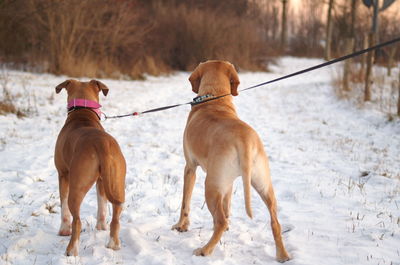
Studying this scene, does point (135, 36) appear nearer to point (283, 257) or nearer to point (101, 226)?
point (101, 226)

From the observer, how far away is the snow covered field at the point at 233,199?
10.7 feet

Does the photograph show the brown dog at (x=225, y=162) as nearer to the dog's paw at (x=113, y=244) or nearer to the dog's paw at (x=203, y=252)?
the dog's paw at (x=203, y=252)

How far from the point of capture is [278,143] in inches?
306

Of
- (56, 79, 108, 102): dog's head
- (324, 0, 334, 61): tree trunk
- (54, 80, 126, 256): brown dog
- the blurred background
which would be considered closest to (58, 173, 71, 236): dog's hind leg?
(54, 80, 126, 256): brown dog

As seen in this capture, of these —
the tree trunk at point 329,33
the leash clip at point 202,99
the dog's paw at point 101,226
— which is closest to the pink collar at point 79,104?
the leash clip at point 202,99

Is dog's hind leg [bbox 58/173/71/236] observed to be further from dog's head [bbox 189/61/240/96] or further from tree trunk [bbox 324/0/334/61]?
tree trunk [bbox 324/0/334/61]

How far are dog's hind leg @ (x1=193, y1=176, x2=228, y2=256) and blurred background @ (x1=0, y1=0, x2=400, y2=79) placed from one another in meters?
10.5

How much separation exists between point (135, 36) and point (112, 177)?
764 inches

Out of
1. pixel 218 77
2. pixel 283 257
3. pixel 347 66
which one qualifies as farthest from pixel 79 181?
pixel 347 66

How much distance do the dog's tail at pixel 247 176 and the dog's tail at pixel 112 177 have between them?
978 millimetres

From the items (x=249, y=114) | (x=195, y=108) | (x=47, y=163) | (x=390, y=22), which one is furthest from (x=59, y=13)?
(x=390, y=22)

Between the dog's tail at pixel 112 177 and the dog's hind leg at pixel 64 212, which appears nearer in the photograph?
the dog's tail at pixel 112 177

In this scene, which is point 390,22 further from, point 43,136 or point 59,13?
point 43,136

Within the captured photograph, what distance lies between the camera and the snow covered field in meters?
3.27
